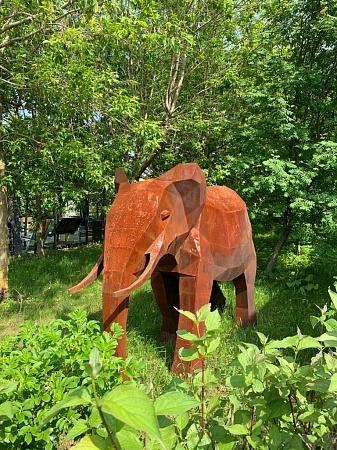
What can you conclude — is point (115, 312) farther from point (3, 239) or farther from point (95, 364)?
point (3, 239)

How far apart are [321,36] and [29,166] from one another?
539cm

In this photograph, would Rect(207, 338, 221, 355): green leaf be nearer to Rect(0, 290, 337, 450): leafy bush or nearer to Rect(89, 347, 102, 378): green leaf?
Rect(0, 290, 337, 450): leafy bush

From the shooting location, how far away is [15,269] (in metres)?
7.84

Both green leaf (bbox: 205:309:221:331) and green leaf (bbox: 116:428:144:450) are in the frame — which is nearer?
green leaf (bbox: 116:428:144:450)

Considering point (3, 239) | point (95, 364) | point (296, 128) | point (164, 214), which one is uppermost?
point (296, 128)

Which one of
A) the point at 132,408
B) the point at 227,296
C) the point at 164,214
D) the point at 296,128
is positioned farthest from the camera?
the point at 296,128

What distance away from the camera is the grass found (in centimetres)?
384

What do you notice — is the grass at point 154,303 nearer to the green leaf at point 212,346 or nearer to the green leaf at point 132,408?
the green leaf at point 212,346

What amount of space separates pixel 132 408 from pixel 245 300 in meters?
4.04

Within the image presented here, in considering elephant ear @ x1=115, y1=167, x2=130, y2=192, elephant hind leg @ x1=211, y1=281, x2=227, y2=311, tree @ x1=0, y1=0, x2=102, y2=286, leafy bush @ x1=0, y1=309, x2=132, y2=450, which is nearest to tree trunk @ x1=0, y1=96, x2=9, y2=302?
tree @ x1=0, y1=0, x2=102, y2=286

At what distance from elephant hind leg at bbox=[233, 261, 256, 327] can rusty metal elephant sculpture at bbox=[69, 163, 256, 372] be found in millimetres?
65

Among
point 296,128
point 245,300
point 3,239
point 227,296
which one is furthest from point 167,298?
point 296,128

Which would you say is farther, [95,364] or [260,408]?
[260,408]

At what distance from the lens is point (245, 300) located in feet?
14.7
